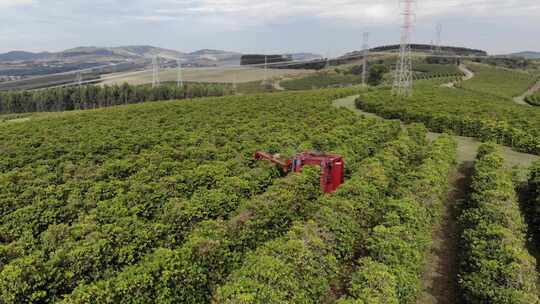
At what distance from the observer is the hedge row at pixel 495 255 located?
10.2 m

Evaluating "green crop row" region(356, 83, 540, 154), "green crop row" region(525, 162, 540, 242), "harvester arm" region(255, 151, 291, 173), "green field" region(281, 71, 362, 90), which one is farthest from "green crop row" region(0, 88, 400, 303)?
"green field" region(281, 71, 362, 90)

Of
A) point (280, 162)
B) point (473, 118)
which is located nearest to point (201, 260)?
point (280, 162)

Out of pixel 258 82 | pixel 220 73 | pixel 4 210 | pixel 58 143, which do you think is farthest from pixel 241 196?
pixel 220 73

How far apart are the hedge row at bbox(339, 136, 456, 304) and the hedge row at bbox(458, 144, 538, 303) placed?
141cm

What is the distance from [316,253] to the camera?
38.3 feet

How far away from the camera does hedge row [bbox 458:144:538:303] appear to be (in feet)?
33.6

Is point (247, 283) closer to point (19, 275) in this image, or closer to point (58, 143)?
point (19, 275)

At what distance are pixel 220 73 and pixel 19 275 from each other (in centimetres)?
14194

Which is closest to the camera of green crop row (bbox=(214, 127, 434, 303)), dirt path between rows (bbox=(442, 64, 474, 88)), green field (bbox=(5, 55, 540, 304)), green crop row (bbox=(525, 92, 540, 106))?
green crop row (bbox=(214, 127, 434, 303))

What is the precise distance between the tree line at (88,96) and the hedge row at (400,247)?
7474cm

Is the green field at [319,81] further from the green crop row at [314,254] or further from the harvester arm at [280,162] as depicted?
the green crop row at [314,254]

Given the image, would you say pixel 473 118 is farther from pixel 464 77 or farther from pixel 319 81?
pixel 464 77

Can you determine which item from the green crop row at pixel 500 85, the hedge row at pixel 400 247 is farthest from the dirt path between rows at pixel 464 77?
the hedge row at pixel 400 247

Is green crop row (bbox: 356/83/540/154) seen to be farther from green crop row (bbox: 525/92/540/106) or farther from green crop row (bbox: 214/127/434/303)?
green crop row (bbox: 525/92/540/106)
